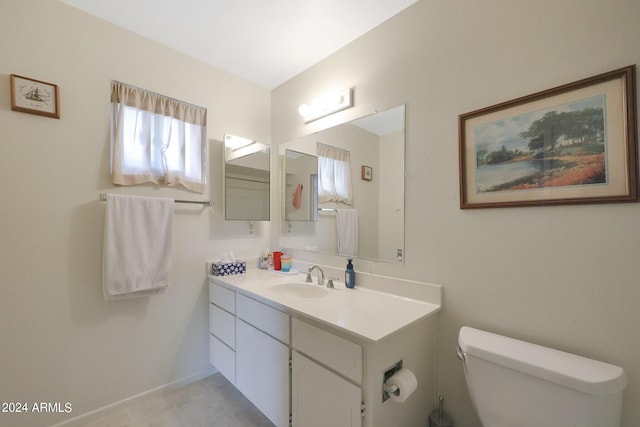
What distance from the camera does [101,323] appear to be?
157 cm

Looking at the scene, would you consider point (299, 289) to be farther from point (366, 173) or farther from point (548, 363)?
point (548, 363)

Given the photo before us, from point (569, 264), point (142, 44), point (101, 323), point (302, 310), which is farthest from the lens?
point (142, 44)

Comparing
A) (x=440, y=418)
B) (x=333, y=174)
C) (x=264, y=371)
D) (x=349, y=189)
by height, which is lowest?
(x=440, y=418)

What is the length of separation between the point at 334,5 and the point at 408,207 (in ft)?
4.07

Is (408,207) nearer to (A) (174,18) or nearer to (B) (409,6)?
(B) (409,6)

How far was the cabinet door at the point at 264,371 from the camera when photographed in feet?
4.34

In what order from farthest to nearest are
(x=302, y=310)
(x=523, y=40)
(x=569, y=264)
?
Answer: (x=302, y=310), (x=523, y=40), (x=569, y=264)

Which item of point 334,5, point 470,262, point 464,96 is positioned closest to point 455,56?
point 464,96

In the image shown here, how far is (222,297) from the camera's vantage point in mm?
1822

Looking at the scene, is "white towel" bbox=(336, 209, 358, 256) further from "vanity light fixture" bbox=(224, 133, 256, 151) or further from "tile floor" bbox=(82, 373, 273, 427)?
"tile floor" bbox=(82, 373, 273, 427)

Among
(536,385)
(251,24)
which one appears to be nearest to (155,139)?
(251,24)

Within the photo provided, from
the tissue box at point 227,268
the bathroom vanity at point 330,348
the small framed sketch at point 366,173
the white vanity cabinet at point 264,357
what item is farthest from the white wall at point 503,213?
the tissue box at point 227,268

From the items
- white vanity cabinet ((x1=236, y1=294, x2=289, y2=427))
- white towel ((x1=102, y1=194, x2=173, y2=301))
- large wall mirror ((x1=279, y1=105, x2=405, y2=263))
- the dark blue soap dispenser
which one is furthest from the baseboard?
the dark blue soap dispenser

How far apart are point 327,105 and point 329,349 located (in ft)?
5.21
